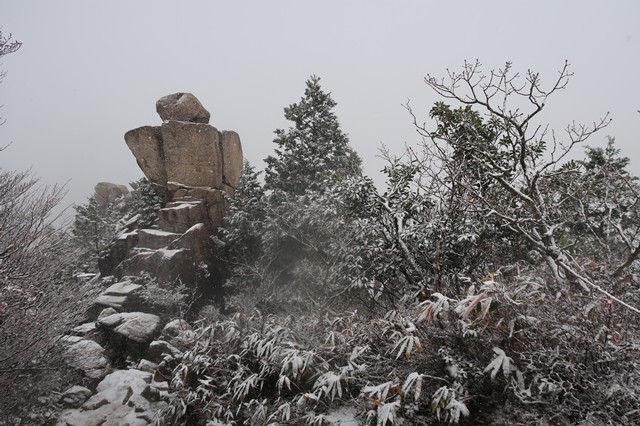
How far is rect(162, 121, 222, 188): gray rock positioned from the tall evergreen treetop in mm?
5243

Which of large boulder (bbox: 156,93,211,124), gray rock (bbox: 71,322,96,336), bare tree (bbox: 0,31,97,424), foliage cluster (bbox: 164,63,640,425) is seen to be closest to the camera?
foliage cluster (bbox: 164,63,640,425)

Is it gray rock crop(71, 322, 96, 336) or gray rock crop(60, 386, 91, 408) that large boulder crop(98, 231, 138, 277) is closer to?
gray rock crop(71, 322, 96, 336)

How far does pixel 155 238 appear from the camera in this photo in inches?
738

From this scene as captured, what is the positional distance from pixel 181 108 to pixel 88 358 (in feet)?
57.2

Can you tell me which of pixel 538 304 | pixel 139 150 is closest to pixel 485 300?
pixel 538 304

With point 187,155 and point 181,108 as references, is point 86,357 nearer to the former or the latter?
point 187,155

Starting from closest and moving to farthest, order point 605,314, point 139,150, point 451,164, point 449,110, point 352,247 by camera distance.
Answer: point 605,314
point 451,164
point 449,110
point 352,247
point 139,150

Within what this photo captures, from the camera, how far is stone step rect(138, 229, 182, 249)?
18.6m

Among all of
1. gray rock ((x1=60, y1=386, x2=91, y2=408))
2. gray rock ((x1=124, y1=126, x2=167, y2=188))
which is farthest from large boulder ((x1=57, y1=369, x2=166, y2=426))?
gray rock ((x1=124, y1=126, x2=167, y2=188))

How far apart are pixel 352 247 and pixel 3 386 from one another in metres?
8.78

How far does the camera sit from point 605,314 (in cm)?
324

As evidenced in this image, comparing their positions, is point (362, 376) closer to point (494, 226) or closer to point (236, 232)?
point (494, 226)

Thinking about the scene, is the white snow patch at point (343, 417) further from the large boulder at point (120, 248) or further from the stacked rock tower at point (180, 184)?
the large boulder at point (120, 248)

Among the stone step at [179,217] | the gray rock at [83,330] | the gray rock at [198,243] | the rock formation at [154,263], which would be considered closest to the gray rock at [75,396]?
the rock formation at [154,263]
